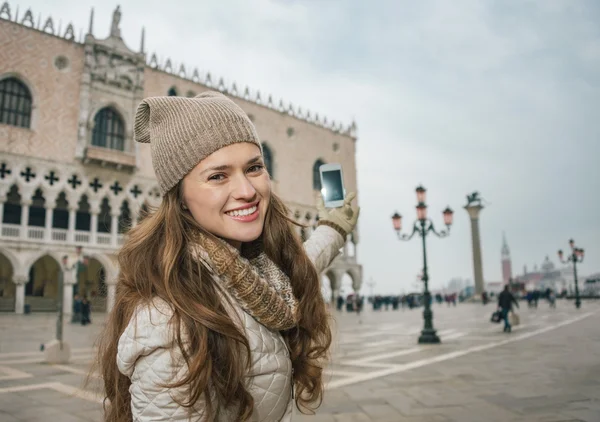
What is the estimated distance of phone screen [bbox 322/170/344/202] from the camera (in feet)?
6.29

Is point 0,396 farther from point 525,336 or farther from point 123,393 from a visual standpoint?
point 525,336

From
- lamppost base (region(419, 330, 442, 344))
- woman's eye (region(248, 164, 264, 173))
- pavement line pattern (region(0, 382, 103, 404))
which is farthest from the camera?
lamppost base (region(419, 330, 442, 344))

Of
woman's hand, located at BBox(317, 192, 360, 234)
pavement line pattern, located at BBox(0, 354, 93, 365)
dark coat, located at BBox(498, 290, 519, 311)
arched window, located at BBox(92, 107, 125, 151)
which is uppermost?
arched window, located at BBox(92, 107, 125, 151)

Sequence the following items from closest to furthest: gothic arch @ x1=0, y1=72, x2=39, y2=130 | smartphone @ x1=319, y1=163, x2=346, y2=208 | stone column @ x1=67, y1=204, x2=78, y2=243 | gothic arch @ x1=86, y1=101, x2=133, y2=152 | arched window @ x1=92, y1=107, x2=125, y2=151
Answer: smartphone @ x1=319, y1=163, x2=346, y2=208
gothic arch @ x1=0, y1=72, x2=39, y2=130
stone column @ x1=67, y1=204, x2=78, y2=243
gothic arch @ x1=86, y1=101, x2=133, y2=152
arched window @ x1=92, y1=107, x2=125, y2=151

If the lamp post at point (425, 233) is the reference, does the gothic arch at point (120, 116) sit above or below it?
above

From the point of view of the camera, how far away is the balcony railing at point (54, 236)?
20.8 meters

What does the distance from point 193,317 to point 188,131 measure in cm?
52

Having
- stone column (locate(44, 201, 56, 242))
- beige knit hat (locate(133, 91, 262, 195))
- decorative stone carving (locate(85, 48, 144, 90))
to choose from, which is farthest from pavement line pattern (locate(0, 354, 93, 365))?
decorative stone carving (locate(85, 48, 144, 90))

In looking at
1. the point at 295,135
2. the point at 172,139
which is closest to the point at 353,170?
the point at 295,135

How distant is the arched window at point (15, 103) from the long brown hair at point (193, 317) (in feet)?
80.4

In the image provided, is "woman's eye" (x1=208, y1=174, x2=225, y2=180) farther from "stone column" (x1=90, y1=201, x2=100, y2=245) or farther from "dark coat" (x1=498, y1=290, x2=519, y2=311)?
"stone column" (x1=90, y1=201, x2=100, y2=245)

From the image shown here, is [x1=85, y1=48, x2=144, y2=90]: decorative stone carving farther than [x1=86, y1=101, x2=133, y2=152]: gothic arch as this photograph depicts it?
Yes

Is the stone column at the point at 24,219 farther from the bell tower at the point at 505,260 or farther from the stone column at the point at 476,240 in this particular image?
the bell tower at the point at 505,260

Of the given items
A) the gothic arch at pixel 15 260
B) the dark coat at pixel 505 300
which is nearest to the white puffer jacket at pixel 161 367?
the dark coat at pixel 505 300
